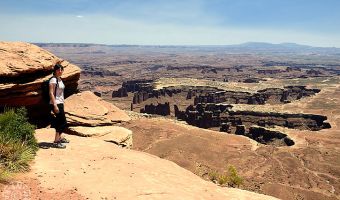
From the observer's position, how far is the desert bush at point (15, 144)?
485 inches

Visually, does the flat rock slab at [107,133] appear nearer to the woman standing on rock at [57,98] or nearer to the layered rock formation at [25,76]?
the layered rock formation at [25,76]

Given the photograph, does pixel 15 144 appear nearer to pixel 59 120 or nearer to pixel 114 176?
pixel 59 120

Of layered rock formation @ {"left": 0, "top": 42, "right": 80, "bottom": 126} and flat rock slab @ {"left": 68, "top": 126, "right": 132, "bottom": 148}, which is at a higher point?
layered rock formation @ {"left": 0, "top": 42, "right": 80, "bottom": 126}

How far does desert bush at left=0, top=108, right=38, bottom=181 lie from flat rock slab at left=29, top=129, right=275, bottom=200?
41 cm

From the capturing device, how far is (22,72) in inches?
762

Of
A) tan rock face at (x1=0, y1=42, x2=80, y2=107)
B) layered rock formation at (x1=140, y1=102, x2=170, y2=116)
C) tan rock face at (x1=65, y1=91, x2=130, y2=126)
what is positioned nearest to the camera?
tan rock face at (x1=0, y1=42, x2=80, y2=107)

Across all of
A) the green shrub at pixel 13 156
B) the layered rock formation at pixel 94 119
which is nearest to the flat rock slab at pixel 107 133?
the layered rock formation at pixel 94 119

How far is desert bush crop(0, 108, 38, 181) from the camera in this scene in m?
12.3

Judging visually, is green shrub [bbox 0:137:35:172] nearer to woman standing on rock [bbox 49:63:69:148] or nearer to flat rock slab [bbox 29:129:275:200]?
flat rock slab [bbox 29:129:275:200]

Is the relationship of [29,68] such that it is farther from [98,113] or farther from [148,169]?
[148,169]

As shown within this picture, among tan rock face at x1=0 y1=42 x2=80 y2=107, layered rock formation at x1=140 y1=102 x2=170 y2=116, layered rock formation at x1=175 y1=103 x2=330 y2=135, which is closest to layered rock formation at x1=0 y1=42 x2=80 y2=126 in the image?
tan rock face at x1=0 y1=42 x2=80 y2=107

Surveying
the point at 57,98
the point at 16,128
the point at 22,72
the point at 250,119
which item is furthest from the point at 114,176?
the point at 250,119

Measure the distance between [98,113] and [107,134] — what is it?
260 cm

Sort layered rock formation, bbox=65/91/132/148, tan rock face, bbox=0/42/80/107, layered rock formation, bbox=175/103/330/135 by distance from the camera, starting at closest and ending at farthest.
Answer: tan rock face, bbox=0/42/80/107, layered rock formation, bbox=65/91/132/148, layered rock formation, bbox=175/103/330/135
